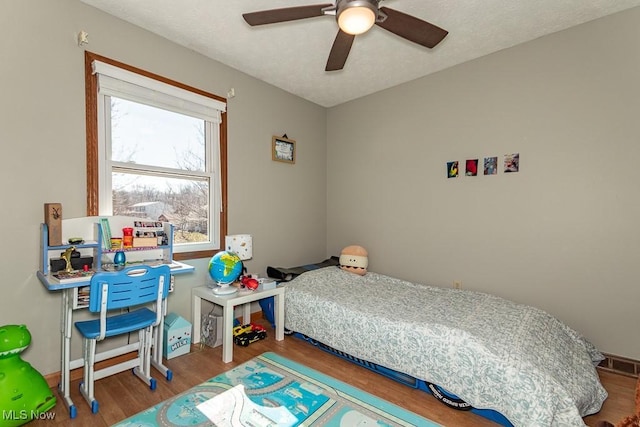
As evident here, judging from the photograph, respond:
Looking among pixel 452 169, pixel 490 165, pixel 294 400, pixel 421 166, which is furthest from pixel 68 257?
pixel 490 165

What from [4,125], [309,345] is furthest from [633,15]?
[4,125]

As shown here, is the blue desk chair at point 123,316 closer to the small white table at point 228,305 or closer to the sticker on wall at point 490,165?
the small white table at point 228,305

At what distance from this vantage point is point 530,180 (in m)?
2.69

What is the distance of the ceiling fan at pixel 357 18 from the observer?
5.27ft

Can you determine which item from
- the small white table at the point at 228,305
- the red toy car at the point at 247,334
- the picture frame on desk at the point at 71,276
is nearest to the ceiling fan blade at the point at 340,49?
the small white table at the point at 228,305

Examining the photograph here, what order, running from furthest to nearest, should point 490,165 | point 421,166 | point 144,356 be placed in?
point 421,166, point 490,165, point 144,356

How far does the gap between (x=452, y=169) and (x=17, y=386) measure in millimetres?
3646

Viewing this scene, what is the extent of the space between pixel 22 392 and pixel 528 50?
434 cm

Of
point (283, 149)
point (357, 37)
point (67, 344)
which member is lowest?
point (67, 344)

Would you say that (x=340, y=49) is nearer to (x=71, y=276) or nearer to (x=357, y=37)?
(x=357, y=37)

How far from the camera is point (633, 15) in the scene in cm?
224

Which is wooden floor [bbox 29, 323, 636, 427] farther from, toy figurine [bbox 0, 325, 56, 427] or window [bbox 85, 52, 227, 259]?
window [bbox 85, 52, 227, 259]

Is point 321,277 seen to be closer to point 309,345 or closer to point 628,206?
point 309,345

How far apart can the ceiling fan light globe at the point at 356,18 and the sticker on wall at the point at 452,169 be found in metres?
1.90
